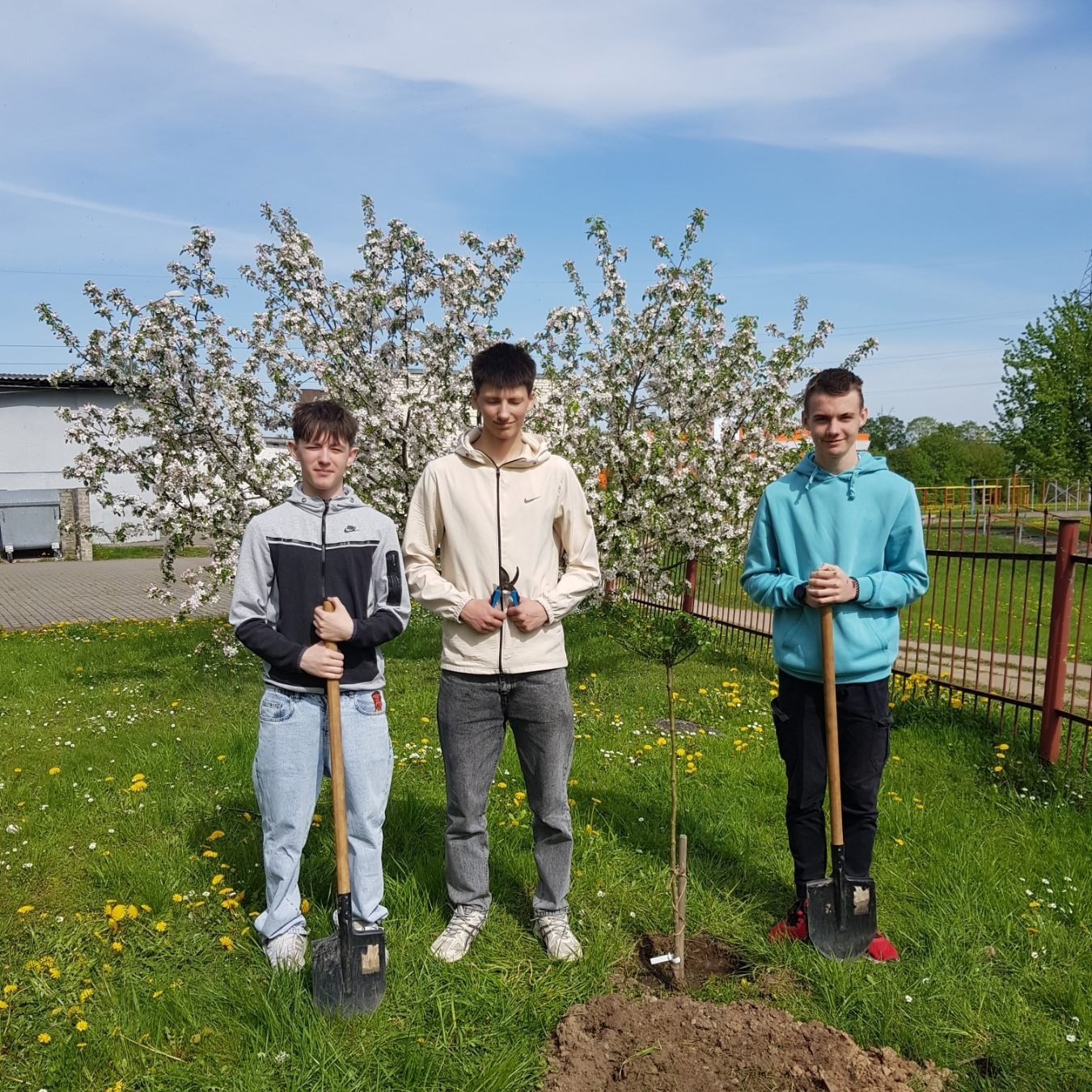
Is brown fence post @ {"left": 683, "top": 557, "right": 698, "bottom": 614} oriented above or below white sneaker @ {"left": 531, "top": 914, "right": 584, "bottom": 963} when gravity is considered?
above

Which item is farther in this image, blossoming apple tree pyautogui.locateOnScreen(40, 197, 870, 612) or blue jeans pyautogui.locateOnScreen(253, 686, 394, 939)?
blossoming apple tree pyautogui.locateOnScreen(40, 197, 870, 612)

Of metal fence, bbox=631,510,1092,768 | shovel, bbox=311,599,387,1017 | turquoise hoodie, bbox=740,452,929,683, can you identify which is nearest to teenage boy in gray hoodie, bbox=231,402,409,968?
shovel, bbox=311,599,387,1017

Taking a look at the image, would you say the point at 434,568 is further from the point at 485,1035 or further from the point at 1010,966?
the point at 1010,966

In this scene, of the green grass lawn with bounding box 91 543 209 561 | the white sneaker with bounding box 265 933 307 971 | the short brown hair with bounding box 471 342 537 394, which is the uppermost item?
the short brown hair with bounding box 471 342 537 394

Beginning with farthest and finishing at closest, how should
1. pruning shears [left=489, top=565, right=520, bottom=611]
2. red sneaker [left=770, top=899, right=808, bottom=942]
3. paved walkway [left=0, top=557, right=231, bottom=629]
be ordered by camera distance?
paved walkway [left=0, top=557, right=231, bottom=629] → red sneaker [left=770, top=899, right=808, bottom=942] → pruning shears [left=489, top=565, right=520, bottom=611]

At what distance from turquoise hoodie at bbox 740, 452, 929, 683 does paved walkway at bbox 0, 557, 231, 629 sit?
7.47 metres

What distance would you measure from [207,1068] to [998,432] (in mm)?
30365

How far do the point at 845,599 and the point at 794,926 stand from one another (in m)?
1.23

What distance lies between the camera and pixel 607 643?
861 cm

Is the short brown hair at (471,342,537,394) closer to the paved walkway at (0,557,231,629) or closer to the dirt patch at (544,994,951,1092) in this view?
the dirt patch at (544,994,951,1092)

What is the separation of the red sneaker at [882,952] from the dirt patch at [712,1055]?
0.55m

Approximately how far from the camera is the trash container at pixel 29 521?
25.1m

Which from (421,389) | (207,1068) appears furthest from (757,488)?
(207,1068)

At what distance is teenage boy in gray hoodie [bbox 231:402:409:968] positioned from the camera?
2.79 metres
